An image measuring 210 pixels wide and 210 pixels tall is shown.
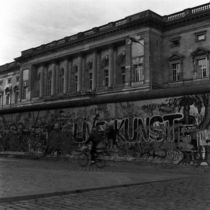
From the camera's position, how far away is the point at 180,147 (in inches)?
715

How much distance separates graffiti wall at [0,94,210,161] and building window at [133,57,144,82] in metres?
33.0

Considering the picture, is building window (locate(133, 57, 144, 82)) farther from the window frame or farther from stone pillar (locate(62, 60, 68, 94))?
stone pillar (locate(62, 60, 68, 94))

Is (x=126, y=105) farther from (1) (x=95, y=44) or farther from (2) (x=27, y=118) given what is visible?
(1) (x=95, y=44)

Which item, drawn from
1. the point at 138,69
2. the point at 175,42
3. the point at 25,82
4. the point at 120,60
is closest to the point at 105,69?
the point at 120,60

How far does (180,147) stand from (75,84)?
55809 millimetres

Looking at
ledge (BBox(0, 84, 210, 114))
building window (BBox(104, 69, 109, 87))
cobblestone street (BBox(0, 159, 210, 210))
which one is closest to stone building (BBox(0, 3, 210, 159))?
building window (BBox(104, 69, 109, 87))

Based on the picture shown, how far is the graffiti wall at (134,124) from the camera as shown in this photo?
17969 millimetres


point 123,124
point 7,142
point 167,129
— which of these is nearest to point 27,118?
point 7,142

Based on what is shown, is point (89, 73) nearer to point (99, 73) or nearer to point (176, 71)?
point (99, 73)

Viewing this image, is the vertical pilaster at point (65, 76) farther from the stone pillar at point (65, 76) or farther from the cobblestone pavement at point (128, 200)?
the cobblestone pavement at point (128, 200)

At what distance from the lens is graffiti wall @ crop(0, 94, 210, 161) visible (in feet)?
59.0

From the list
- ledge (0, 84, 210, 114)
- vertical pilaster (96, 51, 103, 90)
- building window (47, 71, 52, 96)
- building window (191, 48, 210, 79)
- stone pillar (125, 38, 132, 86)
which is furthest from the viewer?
building window (47, 71, 52, 96)

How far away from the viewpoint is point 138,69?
2368 inches

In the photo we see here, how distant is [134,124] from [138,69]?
4050 centimetres
